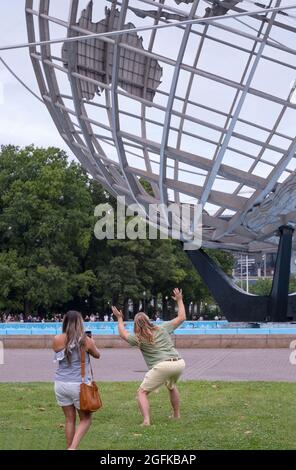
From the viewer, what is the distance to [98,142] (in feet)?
74.0

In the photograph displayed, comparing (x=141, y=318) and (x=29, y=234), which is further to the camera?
(x=29, y=234)

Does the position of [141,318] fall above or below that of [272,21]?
below

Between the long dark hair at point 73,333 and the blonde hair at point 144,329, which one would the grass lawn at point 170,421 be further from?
A: the long dark hair at point 73,333


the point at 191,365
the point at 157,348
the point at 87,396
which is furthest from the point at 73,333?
the point at 191,365

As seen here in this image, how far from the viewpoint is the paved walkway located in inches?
631

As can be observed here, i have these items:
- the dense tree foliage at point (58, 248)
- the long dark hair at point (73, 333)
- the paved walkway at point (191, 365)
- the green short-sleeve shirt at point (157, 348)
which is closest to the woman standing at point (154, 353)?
the green short-sleeve shirt at point (157, 348)

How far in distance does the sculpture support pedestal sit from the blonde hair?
1510 centimetres

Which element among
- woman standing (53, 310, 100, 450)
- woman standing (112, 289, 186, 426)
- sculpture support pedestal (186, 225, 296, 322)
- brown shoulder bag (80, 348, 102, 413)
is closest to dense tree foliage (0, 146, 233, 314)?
sculpture support pedestal (186, 225, 296, 322)

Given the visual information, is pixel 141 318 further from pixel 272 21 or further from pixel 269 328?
pixel 269 328

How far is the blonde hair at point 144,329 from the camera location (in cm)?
960

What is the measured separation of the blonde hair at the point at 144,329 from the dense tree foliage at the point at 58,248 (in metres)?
37.7

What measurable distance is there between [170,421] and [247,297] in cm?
1569

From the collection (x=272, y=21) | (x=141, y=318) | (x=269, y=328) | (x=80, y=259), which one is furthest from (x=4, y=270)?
(x=141, y=318)
